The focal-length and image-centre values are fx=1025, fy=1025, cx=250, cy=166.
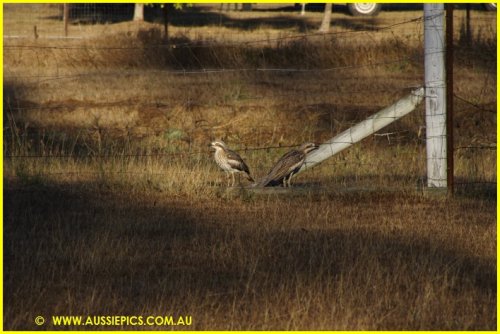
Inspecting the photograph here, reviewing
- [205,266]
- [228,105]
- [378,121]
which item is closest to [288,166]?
[378,121]

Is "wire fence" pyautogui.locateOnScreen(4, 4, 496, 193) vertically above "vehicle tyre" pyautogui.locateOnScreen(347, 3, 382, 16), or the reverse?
"vehicle tyre" pyautogui.locateOnScreen(347, 3, 382, 16)

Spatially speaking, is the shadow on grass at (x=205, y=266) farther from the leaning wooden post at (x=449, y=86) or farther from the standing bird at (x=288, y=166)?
the leaning wooden post at (x=449, y=86)

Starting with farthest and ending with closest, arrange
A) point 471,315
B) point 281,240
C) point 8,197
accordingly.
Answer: point 8,197 → point 281,240 → point 471,315

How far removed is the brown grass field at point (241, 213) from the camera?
716 cm

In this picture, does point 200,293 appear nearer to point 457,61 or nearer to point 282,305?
point 282,305

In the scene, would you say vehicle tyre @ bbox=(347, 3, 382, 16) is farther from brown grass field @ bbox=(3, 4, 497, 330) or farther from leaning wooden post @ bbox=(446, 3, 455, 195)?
leaning wooden post @ bbox=(446, 3, 455, 195)

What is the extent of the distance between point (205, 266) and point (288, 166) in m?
3.59

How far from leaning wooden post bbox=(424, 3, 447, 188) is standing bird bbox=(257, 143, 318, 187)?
1.40 metres

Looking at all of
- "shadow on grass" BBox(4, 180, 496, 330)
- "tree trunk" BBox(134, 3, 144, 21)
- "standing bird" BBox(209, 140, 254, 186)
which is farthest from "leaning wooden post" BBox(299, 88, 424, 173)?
"tree trunk" BBox(134, 3, 144, 21)

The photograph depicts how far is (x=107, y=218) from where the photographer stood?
33.9 ft

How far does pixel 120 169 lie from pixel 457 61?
1408 centimetres

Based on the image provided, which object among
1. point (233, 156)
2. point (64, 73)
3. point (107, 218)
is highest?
point (64, 73)

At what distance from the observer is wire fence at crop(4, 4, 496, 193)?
13.7 m

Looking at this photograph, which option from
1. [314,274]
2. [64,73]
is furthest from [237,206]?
[64,73]
